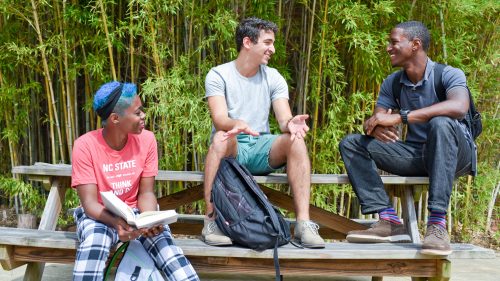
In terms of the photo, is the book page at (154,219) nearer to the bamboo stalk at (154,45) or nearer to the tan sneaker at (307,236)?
the tan sneaker at (307,236)

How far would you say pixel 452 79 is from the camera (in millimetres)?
3072

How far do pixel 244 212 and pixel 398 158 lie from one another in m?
0.84

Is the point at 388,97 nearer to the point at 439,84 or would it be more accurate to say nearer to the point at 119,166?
the point at 439,84

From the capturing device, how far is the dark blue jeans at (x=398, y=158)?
2.84 meters

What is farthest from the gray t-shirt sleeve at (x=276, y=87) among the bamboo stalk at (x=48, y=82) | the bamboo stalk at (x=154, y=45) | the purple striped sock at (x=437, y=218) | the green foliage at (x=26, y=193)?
the green foliage at (x=26, y=193)

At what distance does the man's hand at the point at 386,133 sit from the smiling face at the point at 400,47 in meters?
0.34

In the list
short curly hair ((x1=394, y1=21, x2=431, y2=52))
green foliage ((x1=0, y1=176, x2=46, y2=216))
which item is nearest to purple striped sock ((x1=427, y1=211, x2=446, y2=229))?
short curly hair ((x1=394, y1=21, x2=431, y2=52))

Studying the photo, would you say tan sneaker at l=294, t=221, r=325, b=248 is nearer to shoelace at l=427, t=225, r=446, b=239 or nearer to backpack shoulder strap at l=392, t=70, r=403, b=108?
shoelace at l=427, t=225, r=446, b=239

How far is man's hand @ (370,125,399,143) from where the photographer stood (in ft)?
10.2

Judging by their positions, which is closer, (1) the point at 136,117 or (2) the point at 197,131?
(1) the point at 136,117

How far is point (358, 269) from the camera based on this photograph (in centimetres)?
288

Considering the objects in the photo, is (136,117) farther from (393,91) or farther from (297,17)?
(297,17)

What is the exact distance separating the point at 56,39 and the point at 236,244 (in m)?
2.30

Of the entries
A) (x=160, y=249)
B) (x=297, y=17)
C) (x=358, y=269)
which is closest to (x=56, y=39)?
(x=297, y=17)
